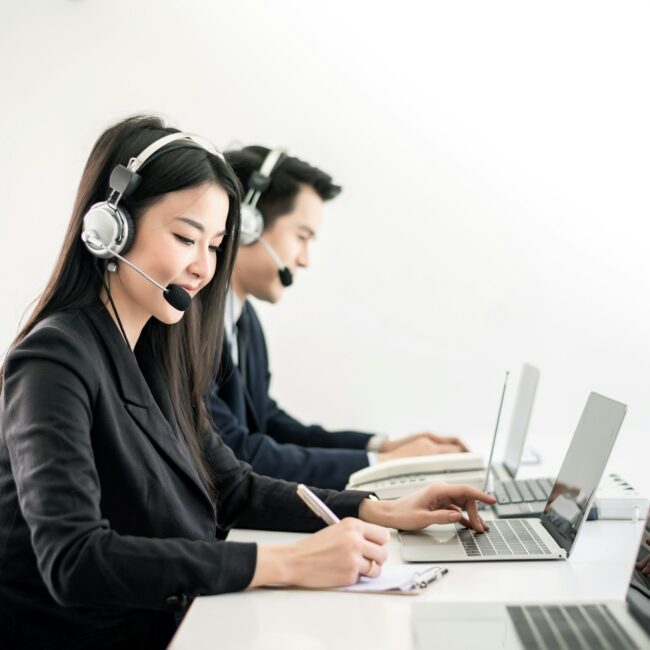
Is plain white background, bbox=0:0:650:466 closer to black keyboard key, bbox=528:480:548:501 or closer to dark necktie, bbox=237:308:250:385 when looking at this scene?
dark necktie, bbox=237:308:250:385

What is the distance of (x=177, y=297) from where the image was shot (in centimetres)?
127

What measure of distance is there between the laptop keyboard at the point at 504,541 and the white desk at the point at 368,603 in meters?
0.03

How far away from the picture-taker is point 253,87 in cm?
293

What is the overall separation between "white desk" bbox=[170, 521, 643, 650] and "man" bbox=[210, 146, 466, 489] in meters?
0.86

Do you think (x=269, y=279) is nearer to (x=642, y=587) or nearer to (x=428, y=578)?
(x=428, y=578)

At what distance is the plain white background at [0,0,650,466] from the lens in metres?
2.80

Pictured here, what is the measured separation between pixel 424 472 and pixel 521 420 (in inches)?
16.6

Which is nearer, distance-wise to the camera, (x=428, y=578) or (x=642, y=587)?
(x=642, y=587)

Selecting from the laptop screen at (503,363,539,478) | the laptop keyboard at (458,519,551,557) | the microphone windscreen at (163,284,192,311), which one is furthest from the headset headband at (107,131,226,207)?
the laptop screen at (503,363,539,478)

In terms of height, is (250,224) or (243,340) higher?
(250,224)

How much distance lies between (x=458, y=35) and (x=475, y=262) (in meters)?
0.79

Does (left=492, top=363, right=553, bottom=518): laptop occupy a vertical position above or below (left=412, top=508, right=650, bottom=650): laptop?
below

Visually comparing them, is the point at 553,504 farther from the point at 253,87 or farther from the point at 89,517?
the point at 253,87

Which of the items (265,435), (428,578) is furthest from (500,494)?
(265,435)
